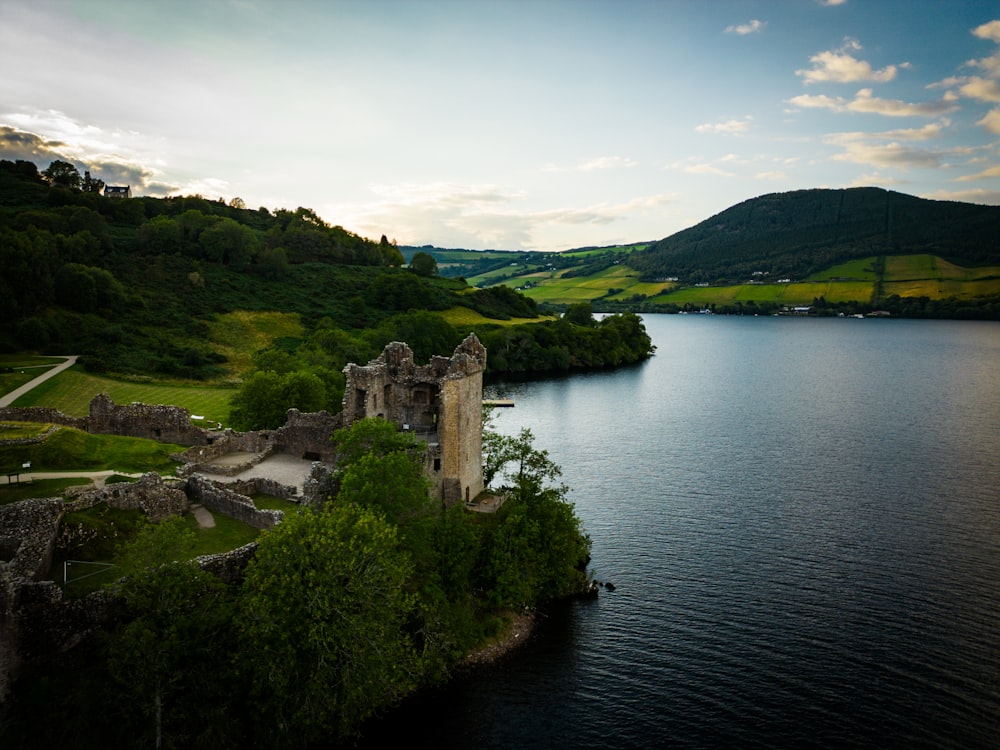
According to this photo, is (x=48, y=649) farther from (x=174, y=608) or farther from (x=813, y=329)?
(x=813, y=329)

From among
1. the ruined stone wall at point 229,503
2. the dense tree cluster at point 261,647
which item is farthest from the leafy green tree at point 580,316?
the dense tree cluster at point 261,647

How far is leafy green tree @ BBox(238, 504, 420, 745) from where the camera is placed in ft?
78.3

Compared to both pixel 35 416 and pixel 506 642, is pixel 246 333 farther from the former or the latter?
pixel 506 642

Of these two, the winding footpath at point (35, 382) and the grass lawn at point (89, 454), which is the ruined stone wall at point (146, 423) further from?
the winding footpath at point (35, 382)

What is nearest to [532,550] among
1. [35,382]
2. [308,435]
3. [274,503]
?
[274,503]

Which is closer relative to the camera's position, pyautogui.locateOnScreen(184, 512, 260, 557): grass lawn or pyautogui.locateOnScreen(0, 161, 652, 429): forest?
pyautogui.locateOnScreen(184, 512, 260, 557): grass lawn

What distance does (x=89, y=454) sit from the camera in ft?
110

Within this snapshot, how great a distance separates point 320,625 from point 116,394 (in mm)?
49534

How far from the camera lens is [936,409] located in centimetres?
8275

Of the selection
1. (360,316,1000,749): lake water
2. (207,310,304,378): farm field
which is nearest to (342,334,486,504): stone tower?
(360,316,1000,749): lake water

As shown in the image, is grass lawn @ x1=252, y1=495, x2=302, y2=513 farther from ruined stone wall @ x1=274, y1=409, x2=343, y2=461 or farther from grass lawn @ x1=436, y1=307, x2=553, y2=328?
grass lawn @ x1=436, y1=307, x2=553, y2=328

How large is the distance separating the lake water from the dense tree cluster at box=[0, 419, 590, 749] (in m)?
4.09

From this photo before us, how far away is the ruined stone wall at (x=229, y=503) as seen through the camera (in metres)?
30.0

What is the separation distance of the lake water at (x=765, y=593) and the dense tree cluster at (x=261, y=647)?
4095 mm
